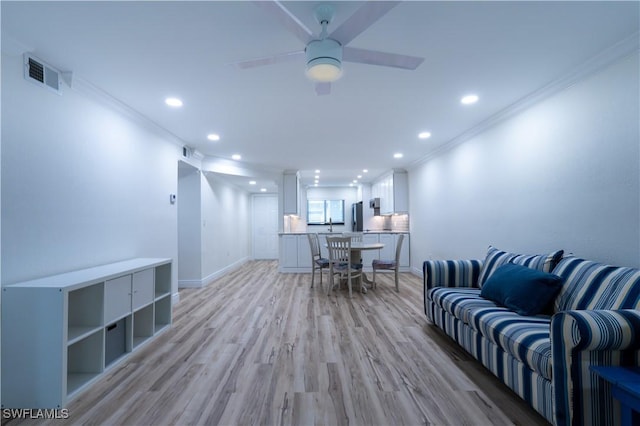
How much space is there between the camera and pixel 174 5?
5.18 feet

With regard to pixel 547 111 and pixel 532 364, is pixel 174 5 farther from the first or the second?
pixel 547 111

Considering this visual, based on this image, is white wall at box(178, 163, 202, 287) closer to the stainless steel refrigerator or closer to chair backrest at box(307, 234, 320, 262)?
chair backrest at box(307, 234, 320, 262)

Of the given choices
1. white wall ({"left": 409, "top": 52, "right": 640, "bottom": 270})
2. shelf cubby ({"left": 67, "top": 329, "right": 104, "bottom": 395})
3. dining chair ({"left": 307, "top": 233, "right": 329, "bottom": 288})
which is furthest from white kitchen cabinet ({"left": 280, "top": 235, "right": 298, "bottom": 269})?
shelf cubby ({"left": 67, "top": 329, "right": 104, "bottom": 395})

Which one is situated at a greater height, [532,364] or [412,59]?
[412,59]

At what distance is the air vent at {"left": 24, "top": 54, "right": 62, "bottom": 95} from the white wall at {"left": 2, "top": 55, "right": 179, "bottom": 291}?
4cm

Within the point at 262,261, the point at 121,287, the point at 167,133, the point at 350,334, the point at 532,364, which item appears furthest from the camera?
the point at 262,261

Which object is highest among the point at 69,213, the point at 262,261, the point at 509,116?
the point at 509,116

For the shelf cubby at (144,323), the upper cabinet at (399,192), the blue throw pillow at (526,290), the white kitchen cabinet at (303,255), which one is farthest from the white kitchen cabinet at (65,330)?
the upper cabinet at (399,192)

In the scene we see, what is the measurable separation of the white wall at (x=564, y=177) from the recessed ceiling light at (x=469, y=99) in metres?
0.56

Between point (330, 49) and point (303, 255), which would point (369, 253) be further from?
point (330, 49)

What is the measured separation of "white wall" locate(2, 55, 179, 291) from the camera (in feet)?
6.11

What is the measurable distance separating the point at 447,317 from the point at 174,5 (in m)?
3.19

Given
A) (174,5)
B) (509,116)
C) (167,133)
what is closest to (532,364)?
(509,116)

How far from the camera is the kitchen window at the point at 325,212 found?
8.93 meters
